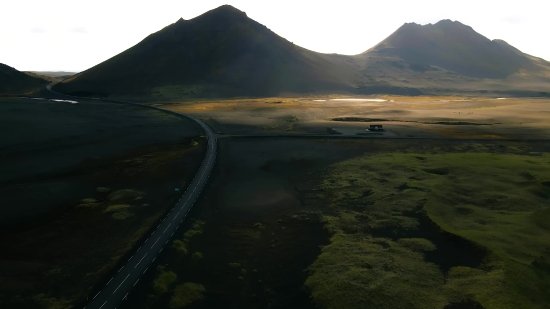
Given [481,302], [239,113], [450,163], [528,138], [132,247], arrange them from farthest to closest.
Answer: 1. [239,113]
2. [528,138]
3. [450,163]
4. [132,247]
5. [481,302]

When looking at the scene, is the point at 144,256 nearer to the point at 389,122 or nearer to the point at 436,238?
the point at 436,238

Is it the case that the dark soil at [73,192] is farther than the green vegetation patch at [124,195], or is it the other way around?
the green vegetation patch at [124,195]

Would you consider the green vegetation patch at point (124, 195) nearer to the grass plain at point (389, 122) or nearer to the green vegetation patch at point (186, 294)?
the green vegetation patch at point (186, 294)

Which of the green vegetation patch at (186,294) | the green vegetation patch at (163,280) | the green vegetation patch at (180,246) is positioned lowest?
the green vegetation patch at (186,294)

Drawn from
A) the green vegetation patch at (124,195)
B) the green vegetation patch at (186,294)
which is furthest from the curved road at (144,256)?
the green vegetation patch at (124,195)

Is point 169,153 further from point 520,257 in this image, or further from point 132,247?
point 520,257

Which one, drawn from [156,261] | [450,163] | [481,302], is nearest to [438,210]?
[481,302]

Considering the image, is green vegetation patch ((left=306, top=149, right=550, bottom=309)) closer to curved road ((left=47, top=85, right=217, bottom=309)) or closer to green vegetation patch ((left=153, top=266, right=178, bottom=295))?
green vegetation patch ((left=153, top=266, right=178, bottom=295))

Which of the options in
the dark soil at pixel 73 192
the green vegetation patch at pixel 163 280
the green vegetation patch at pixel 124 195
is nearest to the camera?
the green vegetation patch at pixel 163 280
